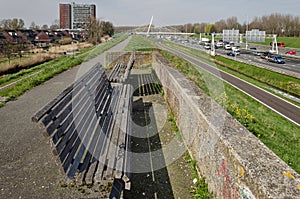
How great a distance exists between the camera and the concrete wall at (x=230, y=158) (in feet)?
6.78

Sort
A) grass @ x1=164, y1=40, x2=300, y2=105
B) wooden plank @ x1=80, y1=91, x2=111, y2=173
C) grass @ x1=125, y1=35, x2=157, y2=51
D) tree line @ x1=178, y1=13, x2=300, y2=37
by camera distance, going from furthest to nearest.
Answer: tree line @ x1=178, y1=13, x2=300, y2=37
grass @ x1=164, y1=40, x2=300, y2=105
grass @ x1=125, y1=35, x2=157, y2=51
wooden plank @ x1=80, y1=91, x2=111, y2=173

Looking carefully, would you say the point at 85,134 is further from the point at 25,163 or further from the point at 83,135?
the point at 25,163

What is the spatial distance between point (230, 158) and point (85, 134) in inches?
73.0

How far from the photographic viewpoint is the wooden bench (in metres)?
2.75

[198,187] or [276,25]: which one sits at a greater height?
[276,25]

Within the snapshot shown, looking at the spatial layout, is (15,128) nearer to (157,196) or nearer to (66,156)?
(66,156)

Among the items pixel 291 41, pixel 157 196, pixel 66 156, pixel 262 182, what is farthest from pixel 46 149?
pixel 291 41

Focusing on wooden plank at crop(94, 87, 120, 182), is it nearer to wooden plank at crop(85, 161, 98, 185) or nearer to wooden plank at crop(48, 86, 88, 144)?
wooden plank at crop(85, 161, 98, 185)

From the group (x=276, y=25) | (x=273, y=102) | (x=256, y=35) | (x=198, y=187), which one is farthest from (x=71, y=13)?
(x=198, y=187)

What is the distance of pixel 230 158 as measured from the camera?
105 inches

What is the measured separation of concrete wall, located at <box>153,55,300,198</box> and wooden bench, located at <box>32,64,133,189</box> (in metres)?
1.04

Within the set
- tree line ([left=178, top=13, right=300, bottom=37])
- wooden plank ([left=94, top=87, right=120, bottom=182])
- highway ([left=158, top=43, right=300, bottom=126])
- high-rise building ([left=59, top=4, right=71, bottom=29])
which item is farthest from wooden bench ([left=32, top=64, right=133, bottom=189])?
high-rise building ([left=59, top=4, right=71, bottom=29])

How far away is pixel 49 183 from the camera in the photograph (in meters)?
3.31

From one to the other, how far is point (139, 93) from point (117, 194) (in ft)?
20.4
